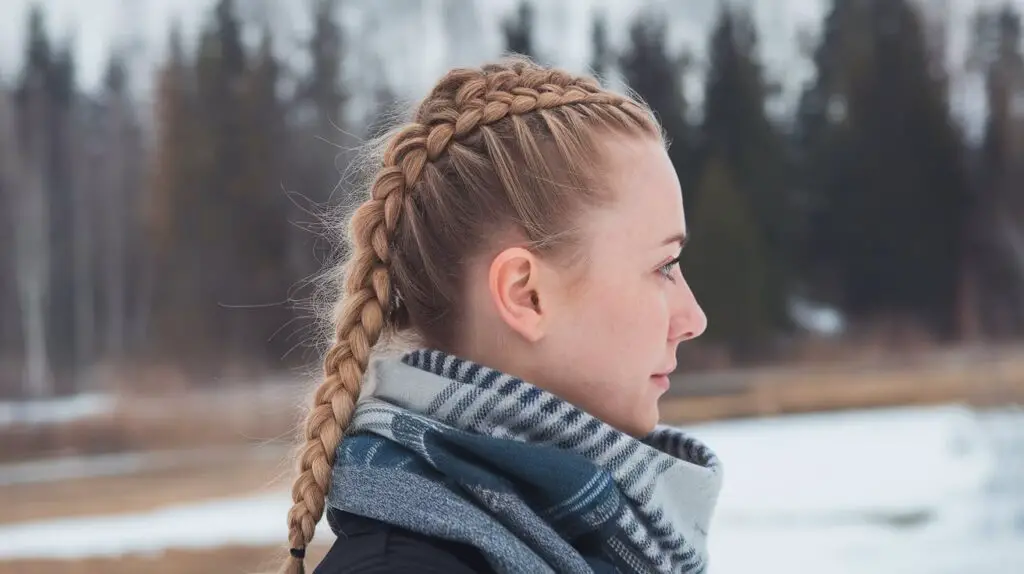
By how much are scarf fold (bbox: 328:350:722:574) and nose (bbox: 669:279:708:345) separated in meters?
0.10

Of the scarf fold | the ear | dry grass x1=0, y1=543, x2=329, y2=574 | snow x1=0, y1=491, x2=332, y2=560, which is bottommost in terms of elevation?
dry grass x1=0, y1=543, x2=329, y2=574

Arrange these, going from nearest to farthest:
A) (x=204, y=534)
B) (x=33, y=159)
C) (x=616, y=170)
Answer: (x=616, y=170)
(x=204, y=534)
(x=33, y=159)

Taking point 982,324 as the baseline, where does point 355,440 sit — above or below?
above

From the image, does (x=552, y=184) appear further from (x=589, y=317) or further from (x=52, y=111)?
(x=52, y=111)

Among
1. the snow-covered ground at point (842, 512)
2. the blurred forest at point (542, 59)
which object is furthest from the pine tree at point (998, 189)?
the snow-covered ground at point (842, 512)

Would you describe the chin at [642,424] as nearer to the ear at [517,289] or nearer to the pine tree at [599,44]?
the ear at [517,289]

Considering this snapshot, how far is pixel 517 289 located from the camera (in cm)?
67

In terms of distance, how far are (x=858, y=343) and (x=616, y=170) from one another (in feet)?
7.11

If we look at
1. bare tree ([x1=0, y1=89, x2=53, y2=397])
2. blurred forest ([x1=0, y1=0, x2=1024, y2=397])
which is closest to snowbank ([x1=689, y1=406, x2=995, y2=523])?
blurred forest ([x1=0, y1=0, x2=1024, y2=397])

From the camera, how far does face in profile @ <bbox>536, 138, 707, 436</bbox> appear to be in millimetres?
675

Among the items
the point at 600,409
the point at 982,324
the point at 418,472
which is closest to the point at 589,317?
the point at 600,409

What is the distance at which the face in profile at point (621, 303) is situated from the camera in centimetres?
68

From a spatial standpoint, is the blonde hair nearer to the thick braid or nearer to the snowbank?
the thick braid

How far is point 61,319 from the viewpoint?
8.18 ft
